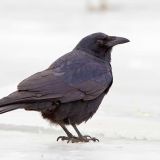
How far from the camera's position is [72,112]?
7242 mm

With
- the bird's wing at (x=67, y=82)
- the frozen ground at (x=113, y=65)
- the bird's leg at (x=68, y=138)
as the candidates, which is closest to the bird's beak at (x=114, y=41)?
the bird's wing at (x=67, y=82)

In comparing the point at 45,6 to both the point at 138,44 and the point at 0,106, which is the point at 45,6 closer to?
the point at 138,44

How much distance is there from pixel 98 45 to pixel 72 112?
34.6 inches

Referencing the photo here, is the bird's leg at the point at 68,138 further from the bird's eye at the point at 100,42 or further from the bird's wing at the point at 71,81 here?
the bird's eye at the point at 100,42

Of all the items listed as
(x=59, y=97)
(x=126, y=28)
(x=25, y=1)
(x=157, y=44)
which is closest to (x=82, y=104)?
(x=59, y=97)

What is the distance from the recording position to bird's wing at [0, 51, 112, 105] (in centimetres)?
705

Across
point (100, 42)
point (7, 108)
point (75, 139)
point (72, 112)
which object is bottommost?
point (75, 139)

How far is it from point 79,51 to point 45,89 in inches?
31.9

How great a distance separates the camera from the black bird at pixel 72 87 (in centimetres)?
704

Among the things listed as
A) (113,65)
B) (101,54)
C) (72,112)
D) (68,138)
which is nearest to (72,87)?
(72,112)

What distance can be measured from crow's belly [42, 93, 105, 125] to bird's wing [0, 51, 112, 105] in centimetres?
6

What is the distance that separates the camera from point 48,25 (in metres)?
16.7

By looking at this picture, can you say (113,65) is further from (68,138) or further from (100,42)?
(68,138)

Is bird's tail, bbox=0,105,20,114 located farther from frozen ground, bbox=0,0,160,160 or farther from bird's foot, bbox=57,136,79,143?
bird's foot, bbox=57,136,79,143
